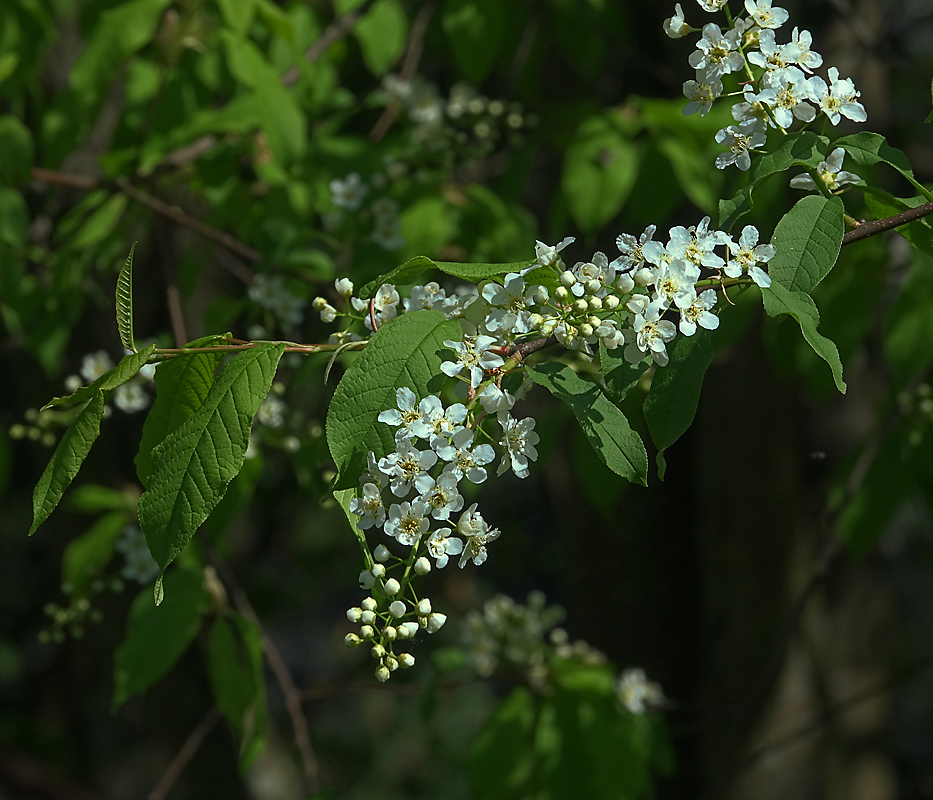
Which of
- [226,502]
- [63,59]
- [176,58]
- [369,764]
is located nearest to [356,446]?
[226,502]

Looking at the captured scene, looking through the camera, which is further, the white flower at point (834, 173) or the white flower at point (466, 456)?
the white flower at point (834, 173)

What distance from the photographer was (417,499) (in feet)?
3.27

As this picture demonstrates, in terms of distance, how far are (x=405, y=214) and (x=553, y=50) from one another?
1.71m

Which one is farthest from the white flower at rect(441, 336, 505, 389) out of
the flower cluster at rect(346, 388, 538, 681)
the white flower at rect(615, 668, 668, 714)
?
the white flower at rect(615, 668, 668, 714)

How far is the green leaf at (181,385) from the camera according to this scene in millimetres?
1092

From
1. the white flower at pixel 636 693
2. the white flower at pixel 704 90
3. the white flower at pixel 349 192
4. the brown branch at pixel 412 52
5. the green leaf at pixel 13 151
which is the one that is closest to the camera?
the white flower at pixel 704 90

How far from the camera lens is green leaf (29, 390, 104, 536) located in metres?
1.00

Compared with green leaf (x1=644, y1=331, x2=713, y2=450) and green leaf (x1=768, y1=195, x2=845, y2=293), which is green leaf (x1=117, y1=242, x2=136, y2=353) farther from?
green leaf (x1=768, y1=195, x2=845, y2=293)

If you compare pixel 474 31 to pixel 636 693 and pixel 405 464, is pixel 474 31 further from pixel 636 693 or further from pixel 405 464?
pixel 636 693

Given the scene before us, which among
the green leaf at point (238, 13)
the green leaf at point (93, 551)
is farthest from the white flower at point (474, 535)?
the green leaf at point (93, 551)

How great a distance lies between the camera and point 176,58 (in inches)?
89.2

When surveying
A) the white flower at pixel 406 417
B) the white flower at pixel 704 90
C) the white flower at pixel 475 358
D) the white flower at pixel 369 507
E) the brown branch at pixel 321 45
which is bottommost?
the brown branch at pixel 321 45

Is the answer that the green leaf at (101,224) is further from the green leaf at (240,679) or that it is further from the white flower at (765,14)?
the white flower at (765,14)

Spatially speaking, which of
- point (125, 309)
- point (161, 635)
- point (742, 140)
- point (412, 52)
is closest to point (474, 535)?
point (125, 309)
